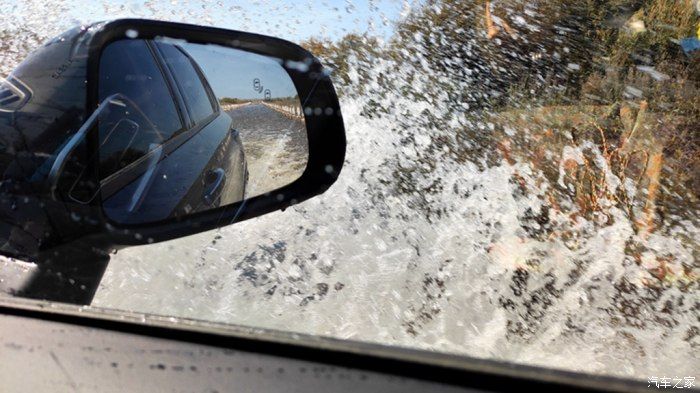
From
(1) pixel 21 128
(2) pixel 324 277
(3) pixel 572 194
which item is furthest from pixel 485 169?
(1) pixel 21 128

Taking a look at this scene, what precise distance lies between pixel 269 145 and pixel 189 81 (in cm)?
50

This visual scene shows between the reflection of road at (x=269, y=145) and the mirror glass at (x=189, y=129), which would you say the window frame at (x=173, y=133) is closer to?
the mirror glass at (x=189, y=129)

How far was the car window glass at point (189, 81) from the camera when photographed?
2832 mm

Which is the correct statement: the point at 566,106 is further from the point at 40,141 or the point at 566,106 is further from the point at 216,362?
the point at 216,362

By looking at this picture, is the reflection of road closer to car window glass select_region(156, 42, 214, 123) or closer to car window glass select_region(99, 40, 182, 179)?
car window glass select_region(156, 42, 214, 123)

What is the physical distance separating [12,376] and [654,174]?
21.3 ft

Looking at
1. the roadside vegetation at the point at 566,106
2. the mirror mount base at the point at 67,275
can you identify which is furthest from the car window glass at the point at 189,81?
the roadside vegetation at the point at 566,106

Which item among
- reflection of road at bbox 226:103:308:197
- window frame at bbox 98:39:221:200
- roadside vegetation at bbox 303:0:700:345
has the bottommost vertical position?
roadside vegetation at bbox 303:0:700:345

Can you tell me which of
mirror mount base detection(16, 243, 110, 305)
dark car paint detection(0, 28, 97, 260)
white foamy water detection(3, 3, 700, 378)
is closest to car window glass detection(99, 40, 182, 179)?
dark car paint detection(0, 28, 97, 260)

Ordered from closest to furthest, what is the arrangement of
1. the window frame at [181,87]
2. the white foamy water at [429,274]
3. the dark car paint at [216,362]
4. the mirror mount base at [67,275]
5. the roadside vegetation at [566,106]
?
the dark car paint at [216,362] → the mirror mount base at [67,275] → the white foamy water at [429,274] → the window frame at [181,87] → the roadside vegetation at [566,106]

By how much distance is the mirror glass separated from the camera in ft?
6.72

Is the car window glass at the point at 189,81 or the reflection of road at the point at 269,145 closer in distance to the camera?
the reflection of road at the point at 269,145

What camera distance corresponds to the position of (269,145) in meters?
3.18

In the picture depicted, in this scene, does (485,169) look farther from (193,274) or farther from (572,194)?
(193,274)
